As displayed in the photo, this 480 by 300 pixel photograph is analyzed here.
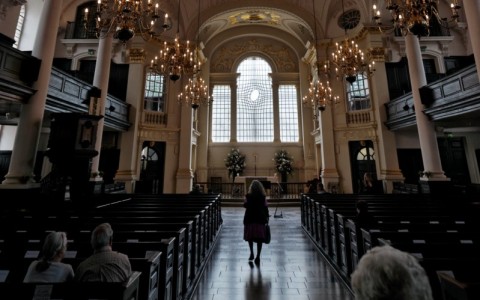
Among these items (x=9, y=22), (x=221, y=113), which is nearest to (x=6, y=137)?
(x=9, y=22)

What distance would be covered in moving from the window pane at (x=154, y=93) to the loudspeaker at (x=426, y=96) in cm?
1085

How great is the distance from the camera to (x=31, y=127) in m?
5.16

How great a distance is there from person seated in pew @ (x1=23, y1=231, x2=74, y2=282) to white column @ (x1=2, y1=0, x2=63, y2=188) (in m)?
4.75

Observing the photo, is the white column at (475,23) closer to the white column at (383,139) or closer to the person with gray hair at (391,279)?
the white column at (383,139)

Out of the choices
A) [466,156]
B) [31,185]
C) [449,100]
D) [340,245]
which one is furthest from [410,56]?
[31,185]

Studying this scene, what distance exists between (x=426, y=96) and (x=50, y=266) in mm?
9695

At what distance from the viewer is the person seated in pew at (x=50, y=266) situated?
1.45 metres

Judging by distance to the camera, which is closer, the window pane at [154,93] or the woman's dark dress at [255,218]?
the woman's dark dress at [255,218]

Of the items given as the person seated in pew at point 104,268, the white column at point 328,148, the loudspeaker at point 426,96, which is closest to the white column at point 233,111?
the white column at point 328,148

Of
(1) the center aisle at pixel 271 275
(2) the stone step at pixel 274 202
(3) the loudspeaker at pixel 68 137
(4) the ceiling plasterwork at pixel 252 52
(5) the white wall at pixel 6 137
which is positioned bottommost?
(1) the center aisle at pixel 271 275

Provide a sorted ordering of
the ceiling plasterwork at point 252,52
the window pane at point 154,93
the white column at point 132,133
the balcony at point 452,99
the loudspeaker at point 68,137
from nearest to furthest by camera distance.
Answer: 1. the loudspeaker at point 68,137
2. the balcony at point 452,99
3. the white column at point 132,133
4. the window pane at point 154,93
5. the ceiling plasterwork at point 252,52

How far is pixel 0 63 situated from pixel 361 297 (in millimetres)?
6975

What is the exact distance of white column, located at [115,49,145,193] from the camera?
10.3m

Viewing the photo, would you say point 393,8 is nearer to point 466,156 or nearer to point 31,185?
point 31,185
